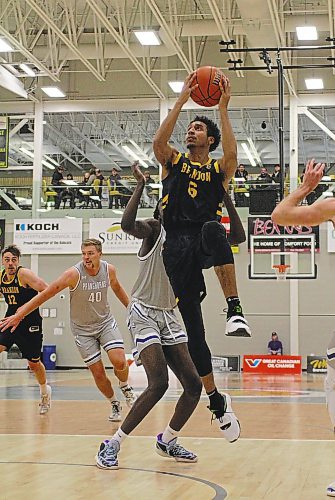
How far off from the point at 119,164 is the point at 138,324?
3134cm

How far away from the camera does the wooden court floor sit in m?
4.64

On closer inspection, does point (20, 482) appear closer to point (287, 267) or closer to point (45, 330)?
point (287, 267)

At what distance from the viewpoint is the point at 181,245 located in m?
5.43

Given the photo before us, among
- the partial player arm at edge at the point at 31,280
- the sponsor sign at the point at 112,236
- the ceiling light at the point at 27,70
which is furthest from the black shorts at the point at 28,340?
the sponsor sign at the point at 112,236

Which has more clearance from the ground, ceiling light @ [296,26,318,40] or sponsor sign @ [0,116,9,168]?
ceiling light @ [296,26,318,40]

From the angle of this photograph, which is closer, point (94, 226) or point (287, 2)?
point (287, 2)

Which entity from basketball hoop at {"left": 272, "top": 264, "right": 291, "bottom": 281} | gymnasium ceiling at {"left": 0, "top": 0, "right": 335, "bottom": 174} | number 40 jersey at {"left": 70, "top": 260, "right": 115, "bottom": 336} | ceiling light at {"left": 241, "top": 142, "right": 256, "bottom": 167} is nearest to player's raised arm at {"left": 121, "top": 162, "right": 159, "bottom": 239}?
number 40 jersey at {"left": 70, "top": 260, "right": 115, "bottom": 336}

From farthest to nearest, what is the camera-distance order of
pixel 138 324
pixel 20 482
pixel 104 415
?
pixel 104 415
pixel 138 324
pixel 20 482

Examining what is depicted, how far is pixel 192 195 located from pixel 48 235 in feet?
69.8

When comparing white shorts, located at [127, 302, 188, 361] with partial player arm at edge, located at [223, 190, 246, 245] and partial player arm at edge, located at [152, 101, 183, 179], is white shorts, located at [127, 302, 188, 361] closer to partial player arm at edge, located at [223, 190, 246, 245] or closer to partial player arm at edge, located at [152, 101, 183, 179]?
partial player arm at edge, located at [223, 190, 246, 245]

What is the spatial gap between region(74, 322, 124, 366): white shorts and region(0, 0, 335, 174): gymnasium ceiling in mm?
12392

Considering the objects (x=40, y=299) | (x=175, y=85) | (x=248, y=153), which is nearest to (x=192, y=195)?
(x=40, y=299)

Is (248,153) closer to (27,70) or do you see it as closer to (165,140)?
(27,70)

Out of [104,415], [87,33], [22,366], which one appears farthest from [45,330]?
[104,415]
